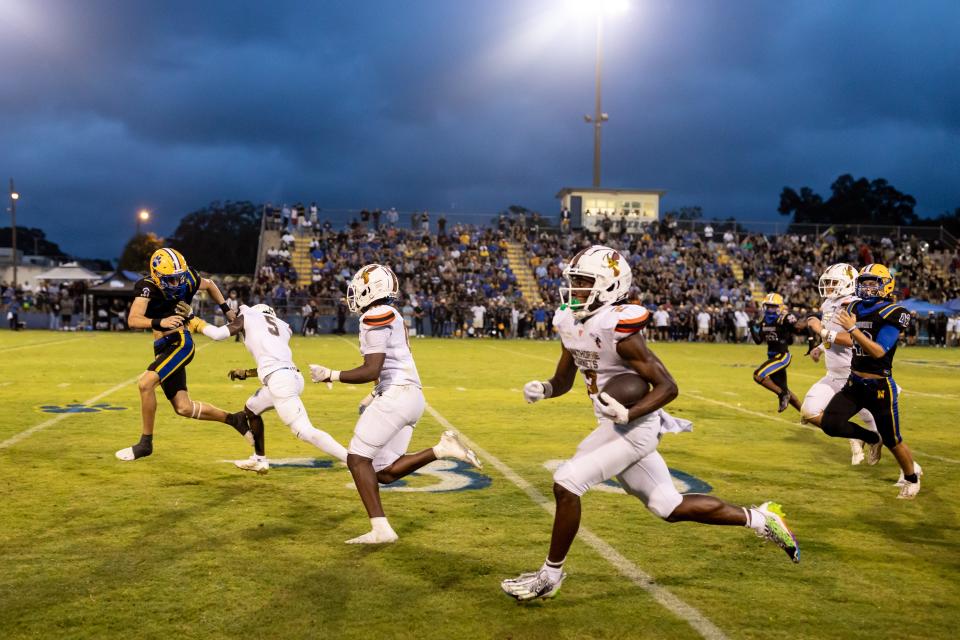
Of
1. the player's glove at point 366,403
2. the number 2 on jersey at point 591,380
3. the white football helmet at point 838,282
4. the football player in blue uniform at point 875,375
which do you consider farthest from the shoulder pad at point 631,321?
the white football helmet at point 838,282

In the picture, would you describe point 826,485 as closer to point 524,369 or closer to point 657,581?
point 657,581

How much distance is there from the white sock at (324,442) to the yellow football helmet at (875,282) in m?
4.35

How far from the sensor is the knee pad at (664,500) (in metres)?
4.38

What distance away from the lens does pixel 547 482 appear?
7.24m

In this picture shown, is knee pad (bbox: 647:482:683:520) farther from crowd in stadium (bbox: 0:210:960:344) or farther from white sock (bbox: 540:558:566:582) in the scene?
crowd in stadium (bbox: 0:210:960:344)

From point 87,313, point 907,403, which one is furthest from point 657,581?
point 87,313

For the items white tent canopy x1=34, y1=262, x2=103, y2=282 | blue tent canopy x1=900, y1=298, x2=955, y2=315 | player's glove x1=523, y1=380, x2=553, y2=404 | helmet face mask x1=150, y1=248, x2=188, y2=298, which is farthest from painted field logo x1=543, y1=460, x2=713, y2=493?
white tent canopy x1=34, y1=262, x2=103, y2=282

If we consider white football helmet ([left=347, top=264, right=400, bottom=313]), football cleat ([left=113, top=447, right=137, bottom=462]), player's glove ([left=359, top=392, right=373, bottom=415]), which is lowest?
football cleat ([left=113, top=447, right=137, bottom=462])

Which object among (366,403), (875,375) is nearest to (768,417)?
(875,375)

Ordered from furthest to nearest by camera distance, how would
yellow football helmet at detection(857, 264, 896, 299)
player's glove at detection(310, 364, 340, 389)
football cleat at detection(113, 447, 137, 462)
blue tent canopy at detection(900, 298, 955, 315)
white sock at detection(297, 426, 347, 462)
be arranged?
blue tent canopy at detection(900, 298, 955, 315)
football cleat at detection(113, 447, 137, 462)
yellow football helmet at detection(857, 264, 896, 299)
white sock at detection(297, 426, 347, 462)
player's glove at detection(310, 364, 340, 389)

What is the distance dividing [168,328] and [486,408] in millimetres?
5557

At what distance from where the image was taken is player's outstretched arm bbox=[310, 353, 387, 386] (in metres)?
5.10

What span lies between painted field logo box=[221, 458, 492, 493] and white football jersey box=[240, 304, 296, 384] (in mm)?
1108

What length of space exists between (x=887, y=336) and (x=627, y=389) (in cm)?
359
